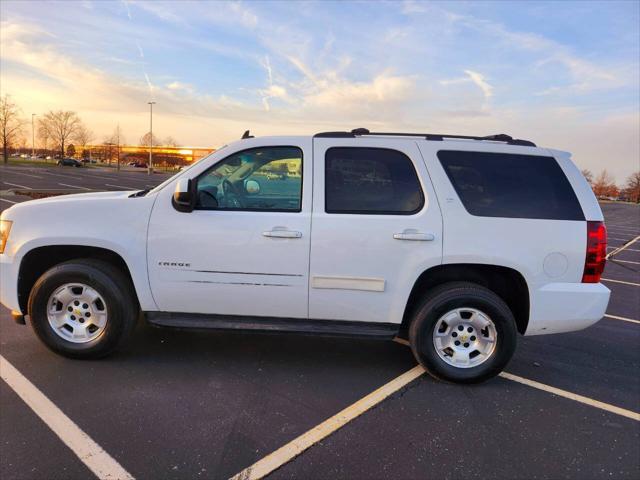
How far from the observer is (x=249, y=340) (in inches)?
174

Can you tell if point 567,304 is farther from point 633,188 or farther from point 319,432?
point 633,188

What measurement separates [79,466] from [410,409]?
214 cm

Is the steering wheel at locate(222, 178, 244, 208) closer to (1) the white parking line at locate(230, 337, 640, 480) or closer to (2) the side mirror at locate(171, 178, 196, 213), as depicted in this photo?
(2) the side mirror at locate(171, 178, 196, 213)

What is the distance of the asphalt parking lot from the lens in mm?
2633

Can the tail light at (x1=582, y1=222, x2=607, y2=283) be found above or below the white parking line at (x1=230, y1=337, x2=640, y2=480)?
above

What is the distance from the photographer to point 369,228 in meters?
3.50

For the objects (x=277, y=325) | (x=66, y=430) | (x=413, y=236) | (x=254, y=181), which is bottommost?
(x=66, y=430)

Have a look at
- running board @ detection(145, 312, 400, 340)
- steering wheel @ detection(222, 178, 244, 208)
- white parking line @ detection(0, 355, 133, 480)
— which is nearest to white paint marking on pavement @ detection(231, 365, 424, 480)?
running board @ detection(145, 312, 400, 340)

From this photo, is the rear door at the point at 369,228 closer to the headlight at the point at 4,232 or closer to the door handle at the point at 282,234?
the door handle at the point at 282,234

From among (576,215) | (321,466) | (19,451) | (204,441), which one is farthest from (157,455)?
(576,215)

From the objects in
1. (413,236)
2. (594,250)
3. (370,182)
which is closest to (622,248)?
(594,250)

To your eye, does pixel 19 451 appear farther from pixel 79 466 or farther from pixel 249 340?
Result: pixel 249 340

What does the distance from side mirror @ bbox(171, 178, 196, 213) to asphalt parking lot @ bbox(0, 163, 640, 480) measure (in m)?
1.35

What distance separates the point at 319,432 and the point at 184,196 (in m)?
2.00
